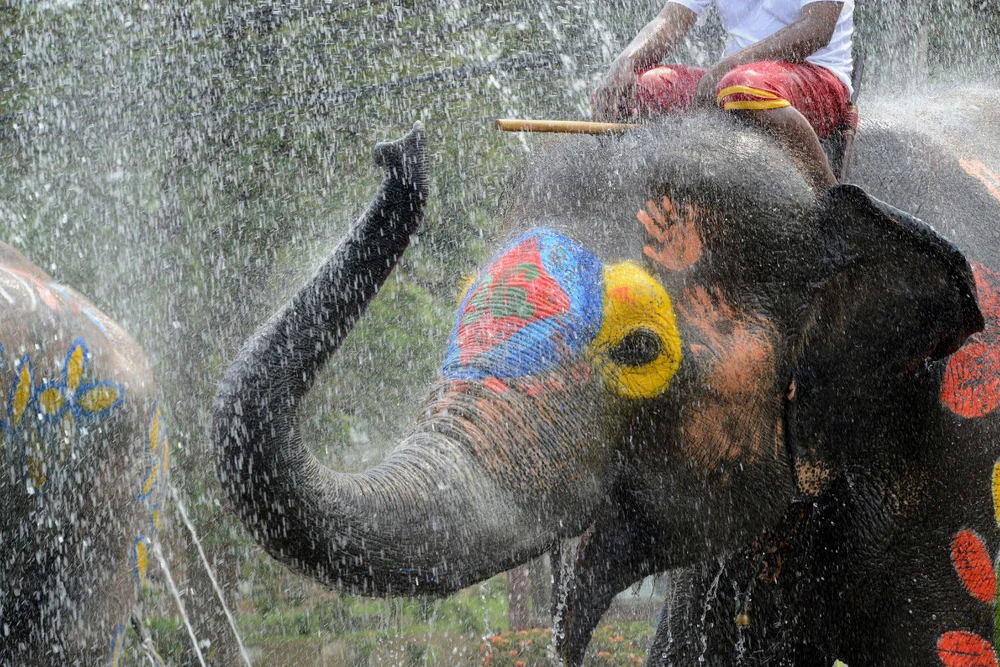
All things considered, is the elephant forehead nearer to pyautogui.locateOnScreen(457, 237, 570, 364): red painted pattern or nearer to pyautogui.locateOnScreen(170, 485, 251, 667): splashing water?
pyautogui.locateOnScreen(457, 237, 570, 364): red painted pattern

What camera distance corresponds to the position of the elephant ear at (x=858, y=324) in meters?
1.99

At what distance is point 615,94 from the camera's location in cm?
236

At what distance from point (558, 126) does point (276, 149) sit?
3.11 meters

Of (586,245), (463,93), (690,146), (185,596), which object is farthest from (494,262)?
(185,596)

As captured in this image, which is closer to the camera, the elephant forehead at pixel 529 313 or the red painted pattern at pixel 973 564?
the elephant forehead at pixel 529 313

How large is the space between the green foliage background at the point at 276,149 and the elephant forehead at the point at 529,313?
2901 mm

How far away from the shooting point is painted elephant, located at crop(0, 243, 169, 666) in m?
3.12

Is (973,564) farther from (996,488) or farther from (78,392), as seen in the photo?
(78,392)

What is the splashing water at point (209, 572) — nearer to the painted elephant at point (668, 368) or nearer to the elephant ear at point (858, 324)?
the painted elephant at point (668, 368)

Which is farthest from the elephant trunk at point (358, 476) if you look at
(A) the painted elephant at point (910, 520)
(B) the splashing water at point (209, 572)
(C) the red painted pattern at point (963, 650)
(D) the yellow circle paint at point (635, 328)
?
(B) the splashing water at point (209, 572)

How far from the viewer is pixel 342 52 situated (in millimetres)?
5055

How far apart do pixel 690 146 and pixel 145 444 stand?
2.13 metres

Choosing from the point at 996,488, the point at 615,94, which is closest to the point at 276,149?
the point at 615,94

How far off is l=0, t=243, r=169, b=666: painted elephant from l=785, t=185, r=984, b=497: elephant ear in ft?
6.88
